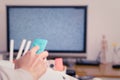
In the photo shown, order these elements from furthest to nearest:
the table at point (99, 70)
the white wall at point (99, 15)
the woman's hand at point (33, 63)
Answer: the white wall at point (99, 15)
the table at point (99, 70)
the woman's hand at point (33, 63)

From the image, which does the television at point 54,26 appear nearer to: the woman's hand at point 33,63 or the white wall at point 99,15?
the white wall at point 99,15

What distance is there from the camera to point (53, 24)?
243 centimetres

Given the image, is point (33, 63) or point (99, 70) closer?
point (33, 63)

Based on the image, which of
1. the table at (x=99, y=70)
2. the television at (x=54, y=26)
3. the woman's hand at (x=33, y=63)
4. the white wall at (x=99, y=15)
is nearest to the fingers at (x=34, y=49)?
the woman's hand at (x=33, y=63)

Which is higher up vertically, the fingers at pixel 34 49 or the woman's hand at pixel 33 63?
the fingers at pixel 34 49

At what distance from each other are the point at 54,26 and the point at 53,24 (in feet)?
0.07

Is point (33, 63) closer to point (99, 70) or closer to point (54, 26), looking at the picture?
point (99, 70)

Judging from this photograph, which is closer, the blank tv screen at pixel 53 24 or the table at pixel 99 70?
the table at pixel 99 70

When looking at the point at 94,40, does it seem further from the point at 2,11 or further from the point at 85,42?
the point at 2,11

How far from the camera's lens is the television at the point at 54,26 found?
7.91 ft

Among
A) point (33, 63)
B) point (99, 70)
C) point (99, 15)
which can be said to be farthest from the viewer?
point (99, 15)

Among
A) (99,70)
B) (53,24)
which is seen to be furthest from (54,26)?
(99,70)

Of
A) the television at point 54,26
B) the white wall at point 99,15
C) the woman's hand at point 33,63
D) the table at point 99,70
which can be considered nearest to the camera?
the woman's hand at point 33,63

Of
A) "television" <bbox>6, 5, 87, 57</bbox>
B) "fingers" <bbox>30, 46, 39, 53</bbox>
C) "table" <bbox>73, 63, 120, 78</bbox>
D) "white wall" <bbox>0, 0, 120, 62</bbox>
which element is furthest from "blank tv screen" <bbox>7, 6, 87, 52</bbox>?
"fingers" <bbox>30, 46, 39, 53</bbox>
